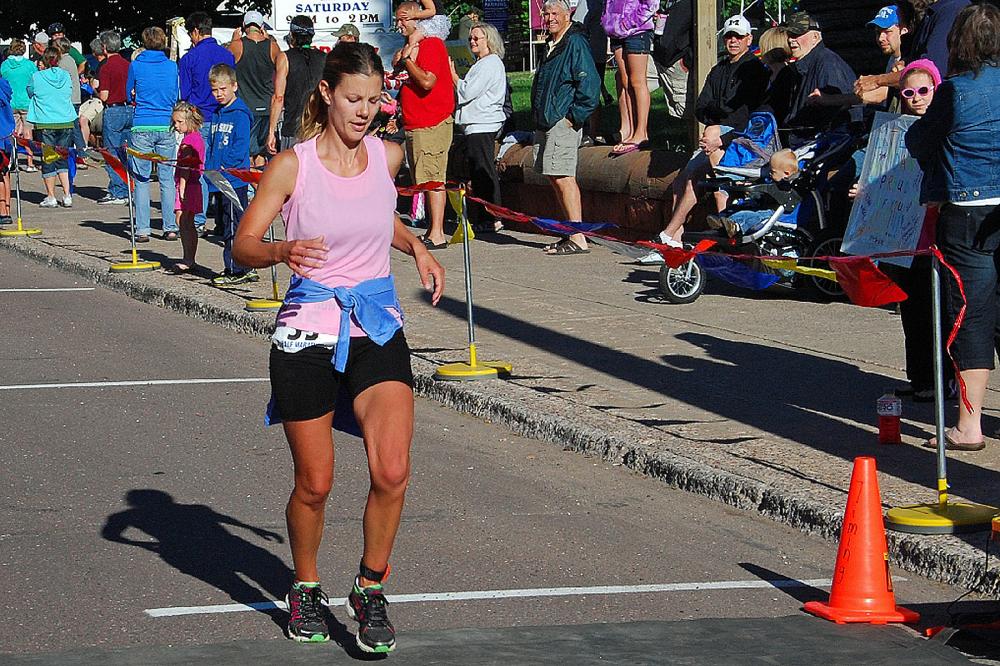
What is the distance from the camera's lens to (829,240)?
11.4 m

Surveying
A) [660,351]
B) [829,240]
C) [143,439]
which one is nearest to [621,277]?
[829,240]

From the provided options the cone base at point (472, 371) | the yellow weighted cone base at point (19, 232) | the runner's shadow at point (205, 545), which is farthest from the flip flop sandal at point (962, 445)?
the yellow weighted cone base at point (19, 232)

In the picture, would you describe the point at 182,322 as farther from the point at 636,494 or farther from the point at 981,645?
the point at 981,645

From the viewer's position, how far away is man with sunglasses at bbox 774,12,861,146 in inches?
478

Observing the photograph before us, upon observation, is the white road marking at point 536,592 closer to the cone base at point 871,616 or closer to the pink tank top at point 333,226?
the cone base at point 871,616

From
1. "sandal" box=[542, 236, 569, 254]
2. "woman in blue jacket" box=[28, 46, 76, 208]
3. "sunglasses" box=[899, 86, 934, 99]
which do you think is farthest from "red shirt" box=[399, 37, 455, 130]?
"sunglasses" box=[899, 86, 934, 99]

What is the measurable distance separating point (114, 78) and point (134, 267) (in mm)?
6691

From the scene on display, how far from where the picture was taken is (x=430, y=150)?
50.3 ft

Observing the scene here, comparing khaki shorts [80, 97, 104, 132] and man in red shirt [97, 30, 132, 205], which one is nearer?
man in red shirt [97, 30, 132, 205]

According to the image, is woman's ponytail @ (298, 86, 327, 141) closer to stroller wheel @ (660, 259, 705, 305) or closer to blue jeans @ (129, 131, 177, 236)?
stroller wheel @ (660, 259, 705, 305)

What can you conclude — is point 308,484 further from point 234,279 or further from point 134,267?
point 134,267

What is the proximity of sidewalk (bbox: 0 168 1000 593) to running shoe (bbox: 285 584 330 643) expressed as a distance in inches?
89.0

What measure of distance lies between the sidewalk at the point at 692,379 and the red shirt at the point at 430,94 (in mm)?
1515

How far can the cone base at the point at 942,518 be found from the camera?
596 centimetres
